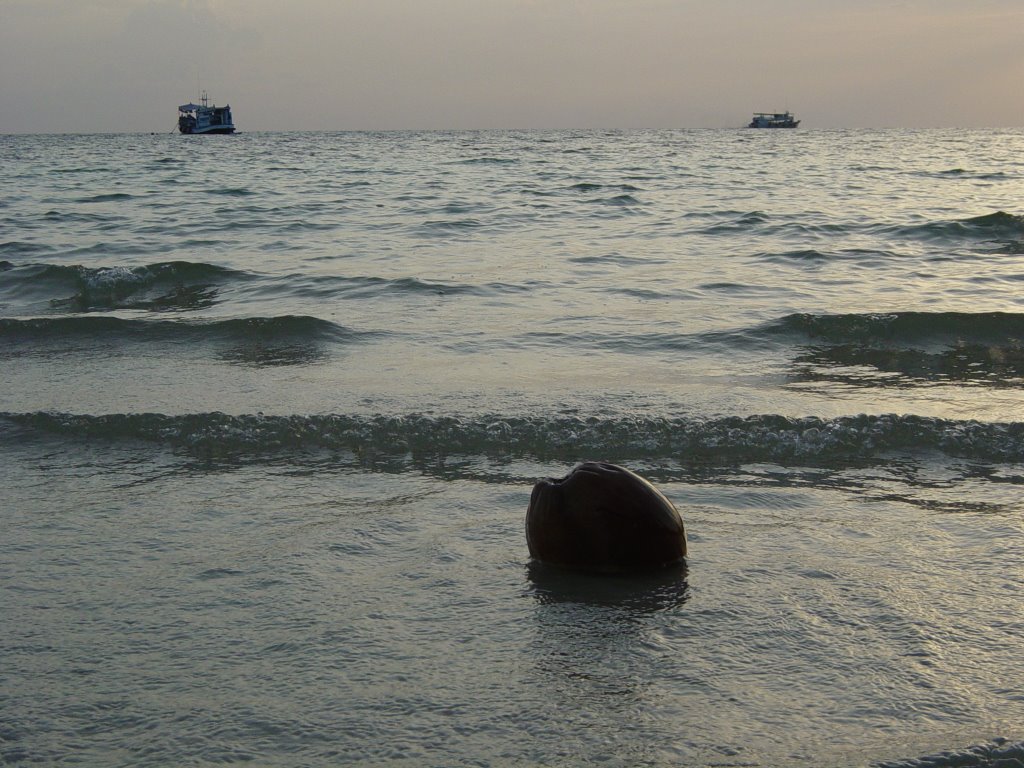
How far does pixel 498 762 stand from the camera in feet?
8.21

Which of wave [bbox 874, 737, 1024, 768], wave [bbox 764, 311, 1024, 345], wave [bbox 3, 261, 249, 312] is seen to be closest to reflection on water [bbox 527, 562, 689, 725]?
wave [bbox 874, 737, 1024, 768]

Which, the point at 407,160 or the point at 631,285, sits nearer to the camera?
the point at 631,285

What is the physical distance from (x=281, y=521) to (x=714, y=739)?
2258 millimetres

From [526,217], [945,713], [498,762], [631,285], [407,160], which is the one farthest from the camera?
[407,160]

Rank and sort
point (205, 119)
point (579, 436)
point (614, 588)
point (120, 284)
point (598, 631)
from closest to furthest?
point (598, 631) < point (614, 588) < point (579, 436) < point (120, 284) < point (205, 119)

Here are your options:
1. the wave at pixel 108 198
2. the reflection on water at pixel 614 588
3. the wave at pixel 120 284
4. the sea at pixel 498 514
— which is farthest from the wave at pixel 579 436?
the wave at pixel 108 198

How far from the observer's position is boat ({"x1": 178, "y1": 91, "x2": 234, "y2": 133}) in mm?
91688

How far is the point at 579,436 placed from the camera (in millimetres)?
5465

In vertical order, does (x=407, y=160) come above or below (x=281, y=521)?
above

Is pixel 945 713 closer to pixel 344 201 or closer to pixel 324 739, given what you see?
pixel 324 739

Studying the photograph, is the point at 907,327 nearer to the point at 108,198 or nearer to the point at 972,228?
the point at 972,228

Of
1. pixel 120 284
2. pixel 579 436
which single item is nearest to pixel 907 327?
pixel 579 436

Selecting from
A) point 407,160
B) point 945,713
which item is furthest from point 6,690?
point 407,160

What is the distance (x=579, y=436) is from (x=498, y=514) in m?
1.20
